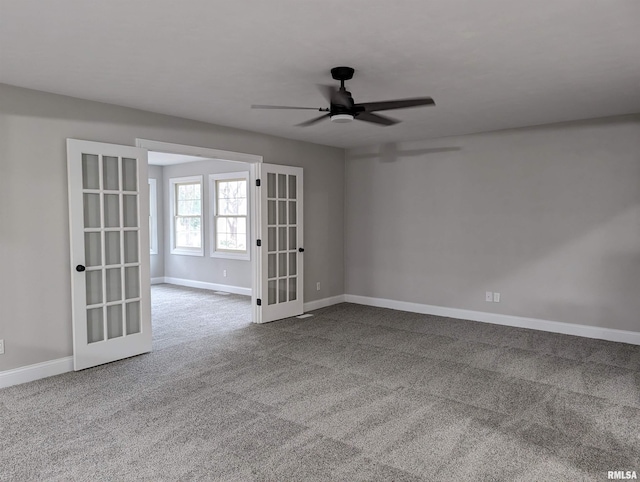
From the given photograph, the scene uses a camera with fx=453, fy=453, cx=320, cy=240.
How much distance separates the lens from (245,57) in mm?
3105

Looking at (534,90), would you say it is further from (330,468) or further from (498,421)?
(330,468)

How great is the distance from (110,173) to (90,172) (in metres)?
0.18

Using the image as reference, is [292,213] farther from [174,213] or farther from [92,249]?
[174,213]

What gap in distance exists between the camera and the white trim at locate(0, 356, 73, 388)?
3.72m

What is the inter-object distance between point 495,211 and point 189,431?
4551 millimetres

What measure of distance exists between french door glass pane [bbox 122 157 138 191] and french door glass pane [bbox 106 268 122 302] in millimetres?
810

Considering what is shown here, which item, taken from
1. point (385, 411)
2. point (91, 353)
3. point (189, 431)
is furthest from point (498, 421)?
point (91, 353)

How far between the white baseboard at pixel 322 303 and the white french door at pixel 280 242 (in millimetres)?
265

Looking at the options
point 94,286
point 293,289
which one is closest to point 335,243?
point 293,289

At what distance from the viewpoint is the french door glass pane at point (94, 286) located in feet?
13.7

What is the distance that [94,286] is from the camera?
4.22 meters

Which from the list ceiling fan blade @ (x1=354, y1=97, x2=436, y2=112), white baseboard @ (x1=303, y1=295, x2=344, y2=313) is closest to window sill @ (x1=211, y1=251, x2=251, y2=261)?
white baseboard @ (x1=303, y1=295, x2=344, y2=313)

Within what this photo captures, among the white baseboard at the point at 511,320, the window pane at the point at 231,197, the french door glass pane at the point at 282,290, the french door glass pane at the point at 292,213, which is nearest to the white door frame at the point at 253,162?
the french door glass pane at the point at 282,290

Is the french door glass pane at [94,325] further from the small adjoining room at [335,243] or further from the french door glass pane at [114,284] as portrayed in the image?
the french door glass pane at [114,284]
